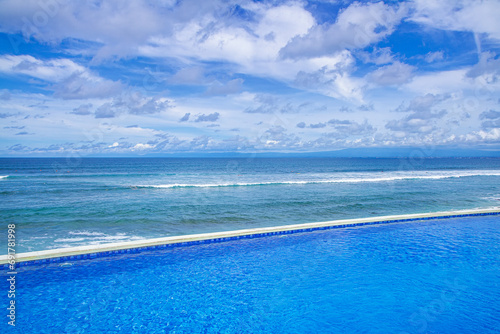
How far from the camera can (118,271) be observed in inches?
423

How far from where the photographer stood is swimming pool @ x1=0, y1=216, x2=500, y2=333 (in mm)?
7938

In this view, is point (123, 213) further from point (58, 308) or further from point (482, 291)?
point (482, 291)

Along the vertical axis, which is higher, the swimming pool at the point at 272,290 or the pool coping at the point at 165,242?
the pool coping at the point at 165,242

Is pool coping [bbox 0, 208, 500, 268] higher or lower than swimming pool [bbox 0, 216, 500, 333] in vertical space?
higher

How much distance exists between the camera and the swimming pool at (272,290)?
26.0ft

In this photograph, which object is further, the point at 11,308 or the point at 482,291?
the point at 482,291

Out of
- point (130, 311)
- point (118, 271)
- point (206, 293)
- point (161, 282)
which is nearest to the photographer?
point (130, 311)

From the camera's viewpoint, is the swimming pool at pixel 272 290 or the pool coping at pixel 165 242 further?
the pool coping at pixel 165 242

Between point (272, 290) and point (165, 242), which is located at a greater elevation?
point (165, 242)

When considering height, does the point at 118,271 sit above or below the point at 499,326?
above

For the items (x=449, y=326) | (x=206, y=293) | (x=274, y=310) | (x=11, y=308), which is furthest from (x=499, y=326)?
(x=11, y=308)

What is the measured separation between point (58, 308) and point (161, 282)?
2.90 m

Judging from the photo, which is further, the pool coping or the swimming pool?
the pool coping

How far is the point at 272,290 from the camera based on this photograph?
962cm
